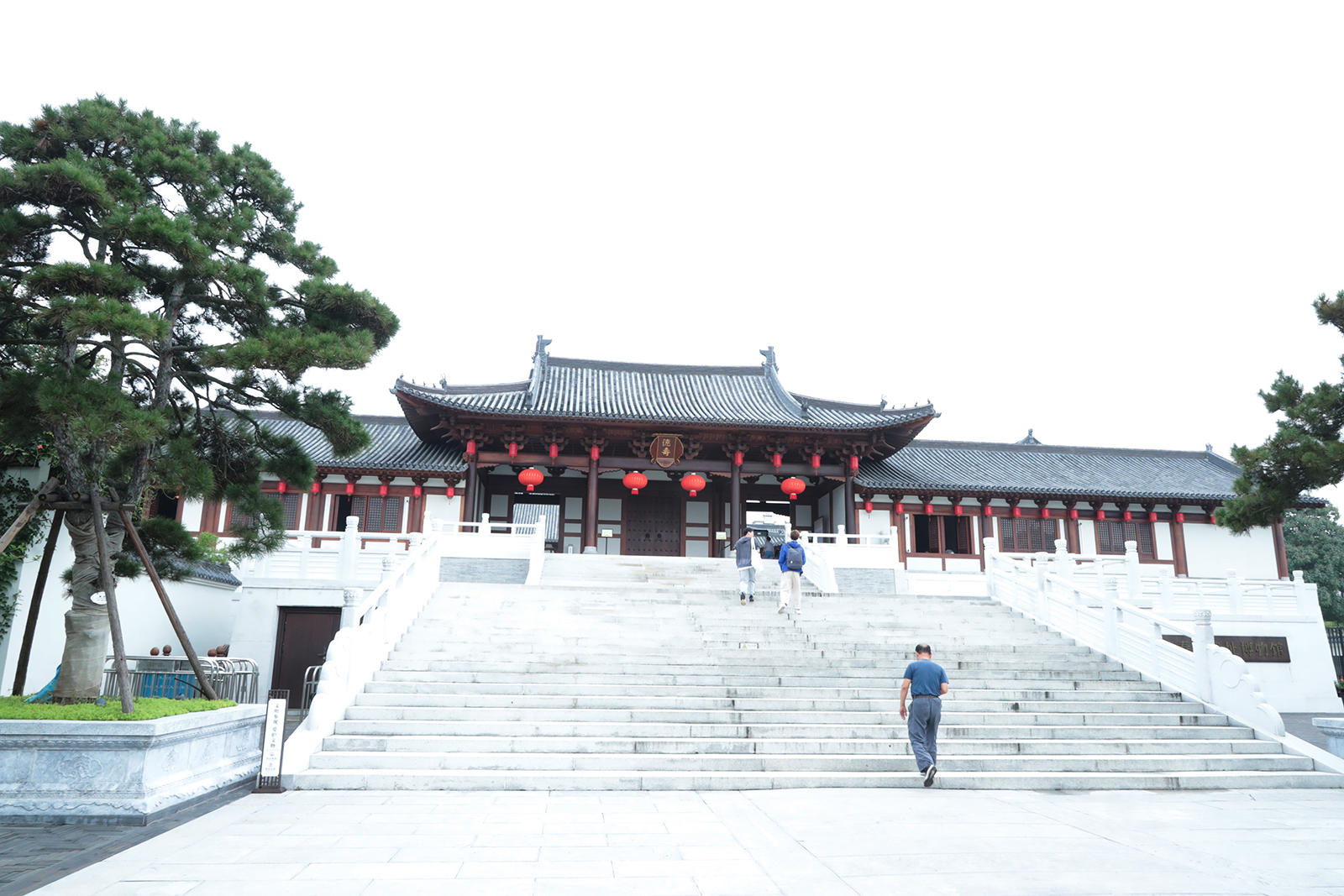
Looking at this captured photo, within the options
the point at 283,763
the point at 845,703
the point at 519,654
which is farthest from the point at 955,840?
the point at 519,654

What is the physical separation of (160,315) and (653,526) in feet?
52.3

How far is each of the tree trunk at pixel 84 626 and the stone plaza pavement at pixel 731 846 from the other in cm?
172

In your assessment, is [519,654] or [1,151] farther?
[519,654]

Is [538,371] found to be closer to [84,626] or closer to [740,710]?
[740,710]

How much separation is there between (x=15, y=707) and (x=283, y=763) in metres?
1.97

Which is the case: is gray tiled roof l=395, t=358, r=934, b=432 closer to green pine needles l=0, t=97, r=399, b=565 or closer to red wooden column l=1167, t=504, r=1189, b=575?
red wooden column l=1167, t=504, r=1189, b=575

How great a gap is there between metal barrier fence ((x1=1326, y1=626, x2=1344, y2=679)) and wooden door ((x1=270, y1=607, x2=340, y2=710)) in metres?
20.1

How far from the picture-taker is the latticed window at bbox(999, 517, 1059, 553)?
21781 millimetres

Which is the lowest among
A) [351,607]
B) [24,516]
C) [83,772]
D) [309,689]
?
[309,689]

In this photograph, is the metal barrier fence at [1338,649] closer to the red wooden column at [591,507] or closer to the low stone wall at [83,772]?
the red wooden column at [591,507]

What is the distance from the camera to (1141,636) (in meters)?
10.5

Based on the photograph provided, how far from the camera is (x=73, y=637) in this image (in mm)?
6523

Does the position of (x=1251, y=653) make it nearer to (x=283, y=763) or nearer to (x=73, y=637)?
(x=283, y=763)

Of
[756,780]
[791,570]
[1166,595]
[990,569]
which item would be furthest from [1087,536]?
[756,780]
